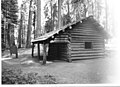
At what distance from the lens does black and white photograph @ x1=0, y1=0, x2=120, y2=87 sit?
12.1 ft

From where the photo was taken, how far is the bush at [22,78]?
11.0ft

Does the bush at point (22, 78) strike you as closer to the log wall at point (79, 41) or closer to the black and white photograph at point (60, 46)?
the black and white photograph at point (60, 46)

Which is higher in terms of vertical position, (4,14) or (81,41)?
(4,14)

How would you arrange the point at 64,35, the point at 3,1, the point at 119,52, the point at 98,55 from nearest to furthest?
the point at 3,1 < the point at 119,52 < the point at 64,35 < the point at 98,55

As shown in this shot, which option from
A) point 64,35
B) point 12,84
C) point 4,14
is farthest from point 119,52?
point 4,14

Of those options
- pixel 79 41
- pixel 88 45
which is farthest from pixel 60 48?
pixel 88 45

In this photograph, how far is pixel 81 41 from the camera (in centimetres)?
684

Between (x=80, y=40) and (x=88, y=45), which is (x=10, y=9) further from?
(x=88, y=45)

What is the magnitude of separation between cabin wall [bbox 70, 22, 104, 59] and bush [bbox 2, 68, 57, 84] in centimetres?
330

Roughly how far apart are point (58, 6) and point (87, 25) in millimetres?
4111

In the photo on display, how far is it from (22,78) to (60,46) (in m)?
4.19

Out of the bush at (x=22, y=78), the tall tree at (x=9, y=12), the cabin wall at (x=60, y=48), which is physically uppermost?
the tall tree at (x=9, y=12)

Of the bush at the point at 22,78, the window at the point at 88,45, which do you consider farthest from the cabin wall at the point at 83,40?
the bush at the point at 22,78

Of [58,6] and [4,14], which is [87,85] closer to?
[4,14]
